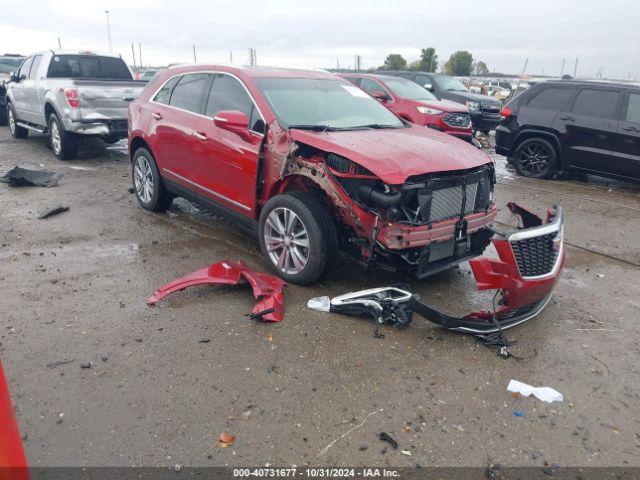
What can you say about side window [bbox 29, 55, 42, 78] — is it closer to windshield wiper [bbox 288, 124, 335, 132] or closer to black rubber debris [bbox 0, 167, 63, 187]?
black rubber debris [bbox 0, 167, 63, 187]

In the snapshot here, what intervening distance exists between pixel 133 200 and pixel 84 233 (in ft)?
4.69

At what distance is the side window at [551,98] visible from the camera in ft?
28.9

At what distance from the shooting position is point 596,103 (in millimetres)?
8438

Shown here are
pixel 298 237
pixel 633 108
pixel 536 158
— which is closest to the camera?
pixel 298 237

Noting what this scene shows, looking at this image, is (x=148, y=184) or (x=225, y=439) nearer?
(x=225, y=439)

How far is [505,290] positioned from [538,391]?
753 millimetres

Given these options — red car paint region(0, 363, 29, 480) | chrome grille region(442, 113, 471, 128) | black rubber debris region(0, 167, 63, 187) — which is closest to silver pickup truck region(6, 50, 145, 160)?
black rubber debris region(0, 167, 63, 187)

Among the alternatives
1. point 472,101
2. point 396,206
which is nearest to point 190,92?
point 396,206

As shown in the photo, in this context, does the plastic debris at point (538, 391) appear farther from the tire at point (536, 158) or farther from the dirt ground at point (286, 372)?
the tire at point (536, 158)

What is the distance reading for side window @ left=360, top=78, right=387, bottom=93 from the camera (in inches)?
460

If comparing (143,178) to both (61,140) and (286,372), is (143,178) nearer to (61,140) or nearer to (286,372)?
(61,140)

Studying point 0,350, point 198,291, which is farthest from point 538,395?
point 0,350

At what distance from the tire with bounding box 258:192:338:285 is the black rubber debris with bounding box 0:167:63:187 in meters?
4.81

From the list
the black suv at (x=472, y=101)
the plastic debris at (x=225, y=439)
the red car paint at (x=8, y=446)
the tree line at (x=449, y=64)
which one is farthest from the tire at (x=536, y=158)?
the tree line at (x=449, y=64)
